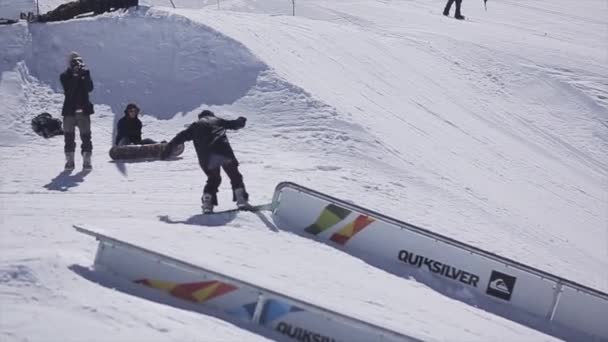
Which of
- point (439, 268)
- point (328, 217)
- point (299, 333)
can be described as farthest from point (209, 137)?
point (299, 333)

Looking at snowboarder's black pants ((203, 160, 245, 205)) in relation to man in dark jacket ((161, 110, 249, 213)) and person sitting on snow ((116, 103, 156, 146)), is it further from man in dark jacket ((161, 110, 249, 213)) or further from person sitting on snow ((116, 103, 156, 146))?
person sitting on snow ((116, 103, 156, 146))

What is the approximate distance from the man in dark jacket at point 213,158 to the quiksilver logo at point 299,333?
3060mm

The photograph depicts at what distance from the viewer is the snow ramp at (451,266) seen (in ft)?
29.6

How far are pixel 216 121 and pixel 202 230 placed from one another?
1.53 meters

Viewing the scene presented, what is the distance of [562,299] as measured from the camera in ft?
29.6

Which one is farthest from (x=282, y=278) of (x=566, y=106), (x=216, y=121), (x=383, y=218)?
(x=566, y=106)

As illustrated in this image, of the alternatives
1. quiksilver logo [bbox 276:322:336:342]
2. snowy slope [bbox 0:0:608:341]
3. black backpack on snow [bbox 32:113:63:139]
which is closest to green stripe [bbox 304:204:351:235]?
snowy slope [bbox 0:0:608:341]

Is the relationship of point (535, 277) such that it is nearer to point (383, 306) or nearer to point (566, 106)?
point (383, 306)

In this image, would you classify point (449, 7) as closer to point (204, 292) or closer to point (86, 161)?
point (86, 161)

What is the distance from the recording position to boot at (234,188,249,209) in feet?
32.3

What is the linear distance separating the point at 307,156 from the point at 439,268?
4069 millimetres

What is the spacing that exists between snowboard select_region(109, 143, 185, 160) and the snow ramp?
126 inches

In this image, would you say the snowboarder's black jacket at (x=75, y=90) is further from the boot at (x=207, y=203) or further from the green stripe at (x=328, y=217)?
the green stripe at (x=328, y=217)

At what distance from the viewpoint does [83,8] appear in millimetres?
16688
